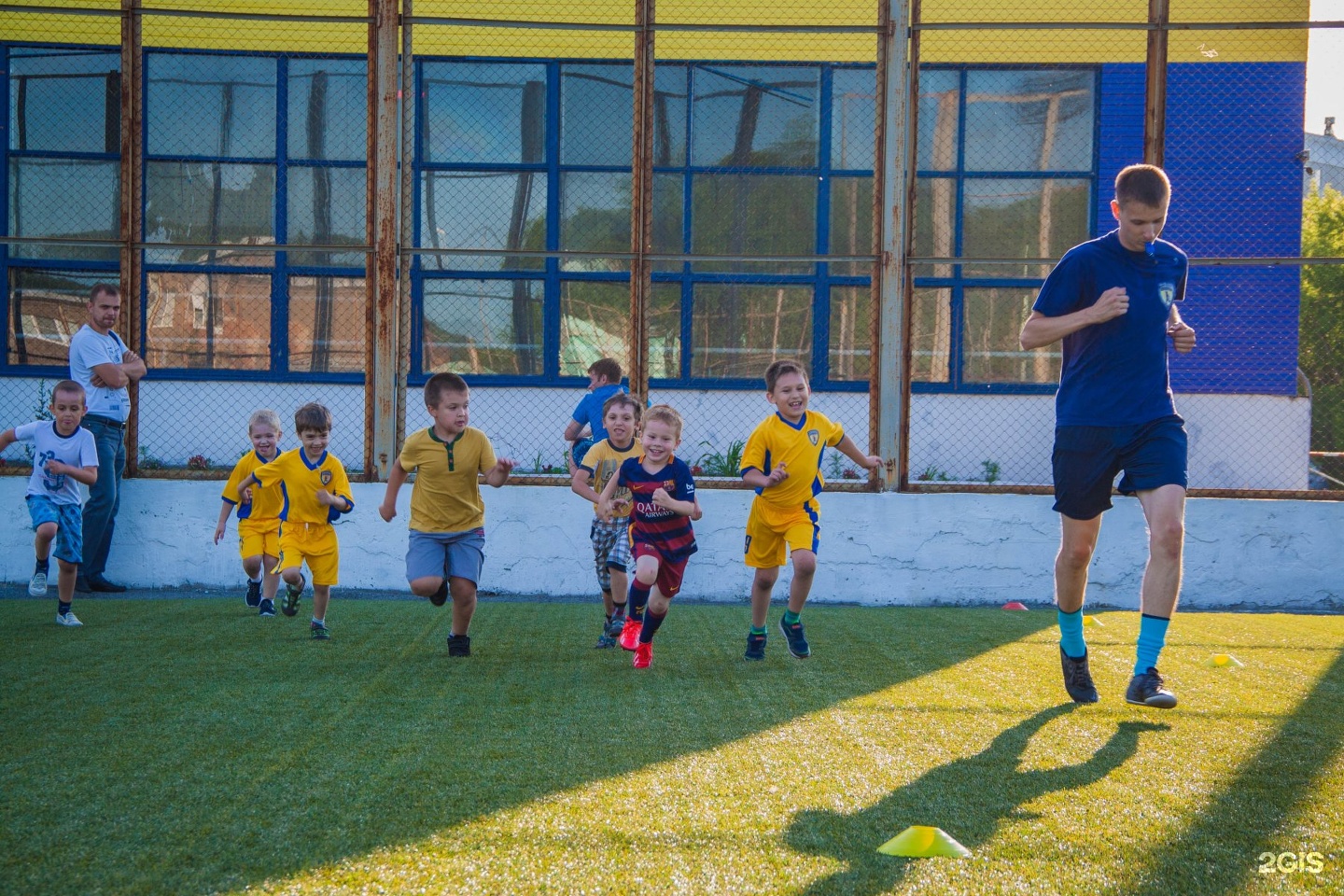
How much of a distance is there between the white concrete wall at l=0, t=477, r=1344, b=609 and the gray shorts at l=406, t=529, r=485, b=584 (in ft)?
9.59

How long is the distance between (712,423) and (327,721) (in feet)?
30.2

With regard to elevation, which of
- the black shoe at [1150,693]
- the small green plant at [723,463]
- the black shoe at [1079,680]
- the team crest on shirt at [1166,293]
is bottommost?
the black shoe at [1079,680]

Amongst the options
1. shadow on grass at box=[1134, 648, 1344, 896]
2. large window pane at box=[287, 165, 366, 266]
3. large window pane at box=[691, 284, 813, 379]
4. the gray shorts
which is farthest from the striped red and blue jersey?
large window pane at box=[287, 165, 366, 266]

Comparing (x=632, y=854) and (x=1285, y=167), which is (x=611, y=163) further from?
(x=632, y=854)

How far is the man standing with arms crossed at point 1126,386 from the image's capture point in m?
4.25

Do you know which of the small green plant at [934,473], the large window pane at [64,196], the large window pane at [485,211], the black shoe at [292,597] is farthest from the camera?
the large window pane at [485,211]

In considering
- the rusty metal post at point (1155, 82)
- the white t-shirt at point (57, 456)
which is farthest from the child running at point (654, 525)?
the rusty metal post at point (1155, 82)

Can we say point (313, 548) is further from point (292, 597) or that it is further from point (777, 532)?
point (777, 532)

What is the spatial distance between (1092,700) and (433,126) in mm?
11455

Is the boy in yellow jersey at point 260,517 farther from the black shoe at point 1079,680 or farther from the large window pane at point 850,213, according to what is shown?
the large window pane at point 850,213

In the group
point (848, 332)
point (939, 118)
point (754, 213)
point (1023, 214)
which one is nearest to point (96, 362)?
point (754, 213)

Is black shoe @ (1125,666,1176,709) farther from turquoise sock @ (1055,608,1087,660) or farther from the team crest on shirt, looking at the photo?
the team crest on shirt

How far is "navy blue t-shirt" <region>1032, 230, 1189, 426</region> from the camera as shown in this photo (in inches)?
172

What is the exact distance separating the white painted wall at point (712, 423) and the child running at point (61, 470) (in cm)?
539
